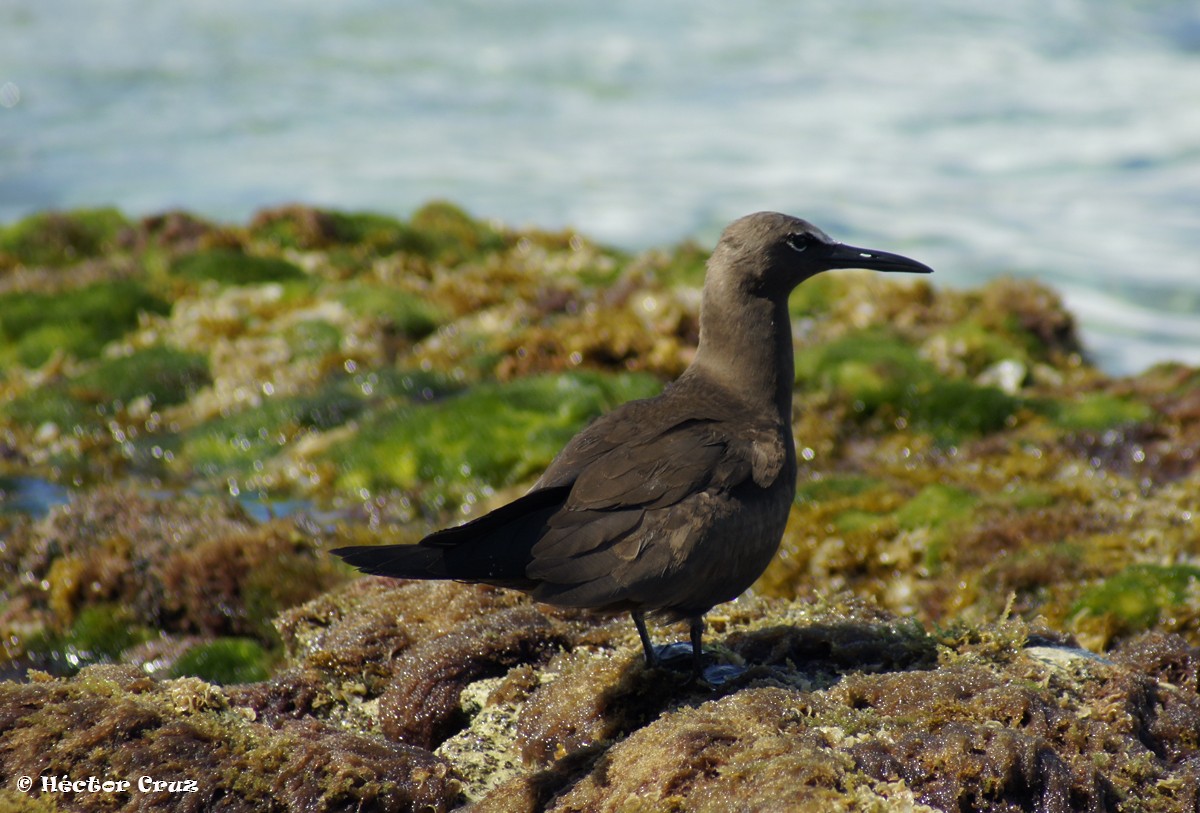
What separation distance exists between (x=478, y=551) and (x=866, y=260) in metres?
2.30

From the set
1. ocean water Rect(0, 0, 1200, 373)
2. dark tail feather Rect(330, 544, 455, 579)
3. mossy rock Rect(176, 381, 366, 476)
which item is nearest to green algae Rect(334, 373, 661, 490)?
mossy rock Rect(176, 381, 366, 476)

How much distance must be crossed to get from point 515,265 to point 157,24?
2550cm

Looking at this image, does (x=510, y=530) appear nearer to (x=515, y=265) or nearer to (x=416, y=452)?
(x=416, y=452)

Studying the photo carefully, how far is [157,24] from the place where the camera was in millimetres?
35000

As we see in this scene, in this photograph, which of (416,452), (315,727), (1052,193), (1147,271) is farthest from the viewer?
(1052,193)

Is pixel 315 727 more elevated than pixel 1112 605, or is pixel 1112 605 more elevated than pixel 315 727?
pixel 315 727

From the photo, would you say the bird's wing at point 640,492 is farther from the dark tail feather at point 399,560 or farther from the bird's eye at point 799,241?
the bird's eye at point 799,241

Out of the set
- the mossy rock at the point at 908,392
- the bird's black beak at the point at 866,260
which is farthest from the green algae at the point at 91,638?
the mossy rock at the point at 908,392

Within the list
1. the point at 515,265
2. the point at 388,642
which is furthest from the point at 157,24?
the point at 388,642

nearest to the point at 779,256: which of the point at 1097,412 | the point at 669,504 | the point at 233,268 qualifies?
the point at 669,504

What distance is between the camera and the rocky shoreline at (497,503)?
154 inches

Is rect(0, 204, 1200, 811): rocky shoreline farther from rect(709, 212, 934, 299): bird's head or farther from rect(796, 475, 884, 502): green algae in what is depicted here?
rect(709, 212, 934, 299): bird's head

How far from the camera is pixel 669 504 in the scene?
4.46m

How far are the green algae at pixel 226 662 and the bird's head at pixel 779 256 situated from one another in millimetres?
3254
